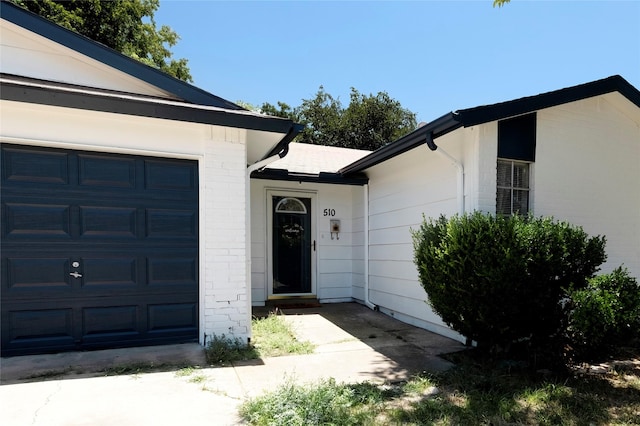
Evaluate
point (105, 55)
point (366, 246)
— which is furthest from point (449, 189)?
point (105, 55)

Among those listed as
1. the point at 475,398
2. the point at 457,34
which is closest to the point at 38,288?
the point at 475,398

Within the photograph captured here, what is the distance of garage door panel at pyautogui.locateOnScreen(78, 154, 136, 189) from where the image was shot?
4.41 metres

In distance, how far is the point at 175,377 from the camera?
11.9 ft

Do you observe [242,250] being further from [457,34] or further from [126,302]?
[457,34]

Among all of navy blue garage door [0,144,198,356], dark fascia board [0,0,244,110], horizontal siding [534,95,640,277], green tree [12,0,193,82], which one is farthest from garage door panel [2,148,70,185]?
green tree [12,0,193,82]

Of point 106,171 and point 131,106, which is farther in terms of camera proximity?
point 106,171

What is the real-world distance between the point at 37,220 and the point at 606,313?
6.15 meters

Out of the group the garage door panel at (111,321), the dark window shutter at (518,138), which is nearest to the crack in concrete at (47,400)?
the garage door panel at (111,321)

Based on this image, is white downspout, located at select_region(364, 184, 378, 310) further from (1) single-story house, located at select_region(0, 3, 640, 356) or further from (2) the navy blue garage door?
(2) the navy blue garage door

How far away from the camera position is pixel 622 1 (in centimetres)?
550

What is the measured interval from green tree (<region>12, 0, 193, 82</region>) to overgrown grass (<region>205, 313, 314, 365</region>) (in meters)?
15.1

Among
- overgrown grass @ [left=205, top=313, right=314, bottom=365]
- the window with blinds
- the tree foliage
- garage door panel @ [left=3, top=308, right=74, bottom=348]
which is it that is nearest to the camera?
garage door panel @ [left=3, top=308, right=74, bottom=348]

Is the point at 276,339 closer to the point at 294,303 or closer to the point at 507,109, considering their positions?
the point at 294,303

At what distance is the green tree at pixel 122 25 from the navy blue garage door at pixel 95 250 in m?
13.7
